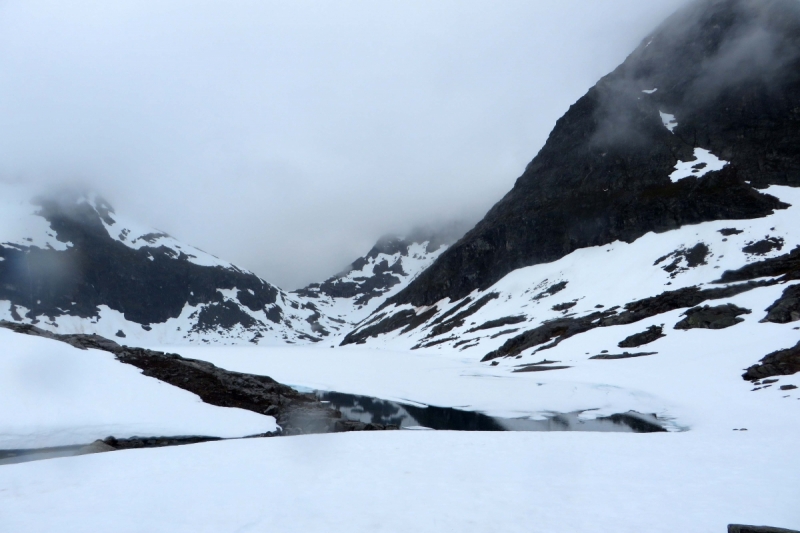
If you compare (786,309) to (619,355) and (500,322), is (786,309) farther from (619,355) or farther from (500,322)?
(500,322)

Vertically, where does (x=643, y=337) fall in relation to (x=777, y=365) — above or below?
above

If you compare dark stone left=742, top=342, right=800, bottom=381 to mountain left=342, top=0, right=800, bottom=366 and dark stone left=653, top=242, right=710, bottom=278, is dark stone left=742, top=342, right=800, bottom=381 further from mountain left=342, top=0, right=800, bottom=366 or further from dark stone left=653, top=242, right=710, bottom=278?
dark stone left=653, top=242, right=710, bottom=278

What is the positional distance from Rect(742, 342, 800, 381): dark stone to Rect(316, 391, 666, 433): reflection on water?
786cm

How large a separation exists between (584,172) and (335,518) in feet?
394

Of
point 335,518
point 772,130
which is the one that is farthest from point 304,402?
point 772,130

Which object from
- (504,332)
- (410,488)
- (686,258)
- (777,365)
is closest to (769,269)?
(686,258)

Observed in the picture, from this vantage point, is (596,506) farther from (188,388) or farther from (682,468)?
(188,388)

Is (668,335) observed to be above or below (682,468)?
above

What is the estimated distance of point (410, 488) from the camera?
32.6ft

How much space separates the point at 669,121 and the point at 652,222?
33156 mm

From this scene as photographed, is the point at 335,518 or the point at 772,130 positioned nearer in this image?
the point at 335,518

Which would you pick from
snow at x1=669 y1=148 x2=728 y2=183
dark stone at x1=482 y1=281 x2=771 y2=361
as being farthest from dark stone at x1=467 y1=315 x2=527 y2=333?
snow at x1=669 y1=148 x2=728 y2=183

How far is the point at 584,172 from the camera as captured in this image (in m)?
114

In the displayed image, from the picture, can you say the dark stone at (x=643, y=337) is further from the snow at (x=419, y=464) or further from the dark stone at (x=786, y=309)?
the snow at (x=419, y=464)
